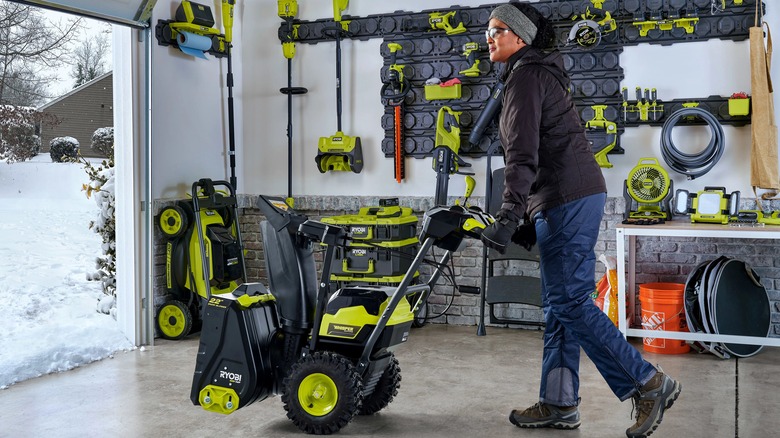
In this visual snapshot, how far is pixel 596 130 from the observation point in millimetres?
5719

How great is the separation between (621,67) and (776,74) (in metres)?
1.00

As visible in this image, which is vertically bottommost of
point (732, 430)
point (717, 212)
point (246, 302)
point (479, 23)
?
point (732, 430)

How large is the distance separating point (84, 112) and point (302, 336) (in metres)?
2.77

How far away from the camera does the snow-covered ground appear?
4.97 m

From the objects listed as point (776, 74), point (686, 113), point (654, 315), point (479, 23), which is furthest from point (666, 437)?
point (479, 23)

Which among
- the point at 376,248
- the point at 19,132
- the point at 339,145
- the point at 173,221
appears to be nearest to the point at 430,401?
the point at 376,248

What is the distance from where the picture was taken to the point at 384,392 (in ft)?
12.6

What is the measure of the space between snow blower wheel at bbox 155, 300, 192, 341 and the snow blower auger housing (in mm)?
2153

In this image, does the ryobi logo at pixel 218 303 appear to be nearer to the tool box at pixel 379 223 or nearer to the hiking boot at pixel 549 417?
the hiking boot at pixel 549 417

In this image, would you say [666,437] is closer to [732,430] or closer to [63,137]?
[732,430]

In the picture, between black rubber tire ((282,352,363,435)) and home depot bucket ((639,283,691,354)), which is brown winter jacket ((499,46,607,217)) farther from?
home depot bucket ((639,283,691,354))

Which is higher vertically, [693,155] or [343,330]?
[693,155]

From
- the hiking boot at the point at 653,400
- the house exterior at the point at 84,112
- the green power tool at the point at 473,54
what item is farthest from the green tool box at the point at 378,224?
the hiking boot at the point at 653,400

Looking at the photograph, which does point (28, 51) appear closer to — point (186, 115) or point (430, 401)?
point (186, 115)
